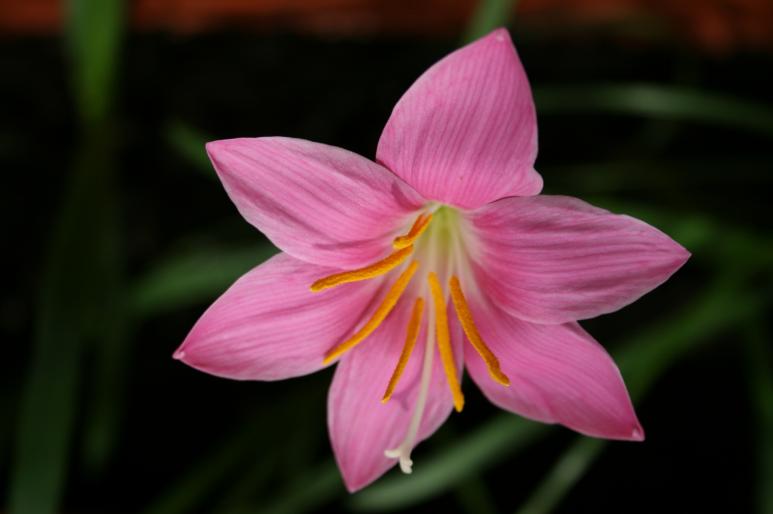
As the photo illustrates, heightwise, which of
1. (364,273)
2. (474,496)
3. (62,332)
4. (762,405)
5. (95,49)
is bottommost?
(474,496)

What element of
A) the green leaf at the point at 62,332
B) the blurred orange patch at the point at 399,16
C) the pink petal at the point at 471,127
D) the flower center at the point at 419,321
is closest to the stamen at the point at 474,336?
the flower center at the point at 419,321

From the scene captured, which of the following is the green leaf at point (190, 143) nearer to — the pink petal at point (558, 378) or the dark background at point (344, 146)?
the dark background at point (344, 146)

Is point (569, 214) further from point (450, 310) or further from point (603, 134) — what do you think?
point (603, 134)

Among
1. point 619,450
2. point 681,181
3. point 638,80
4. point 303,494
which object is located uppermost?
point 638,80

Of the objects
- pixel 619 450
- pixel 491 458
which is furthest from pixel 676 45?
pixel 491 458

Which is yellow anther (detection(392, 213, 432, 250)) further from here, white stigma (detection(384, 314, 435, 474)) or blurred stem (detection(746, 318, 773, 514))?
blurred stem (detection(746, 318, 773, 514))

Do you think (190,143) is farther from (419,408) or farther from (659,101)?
(659,101)

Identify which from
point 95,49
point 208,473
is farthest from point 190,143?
point 208,473
